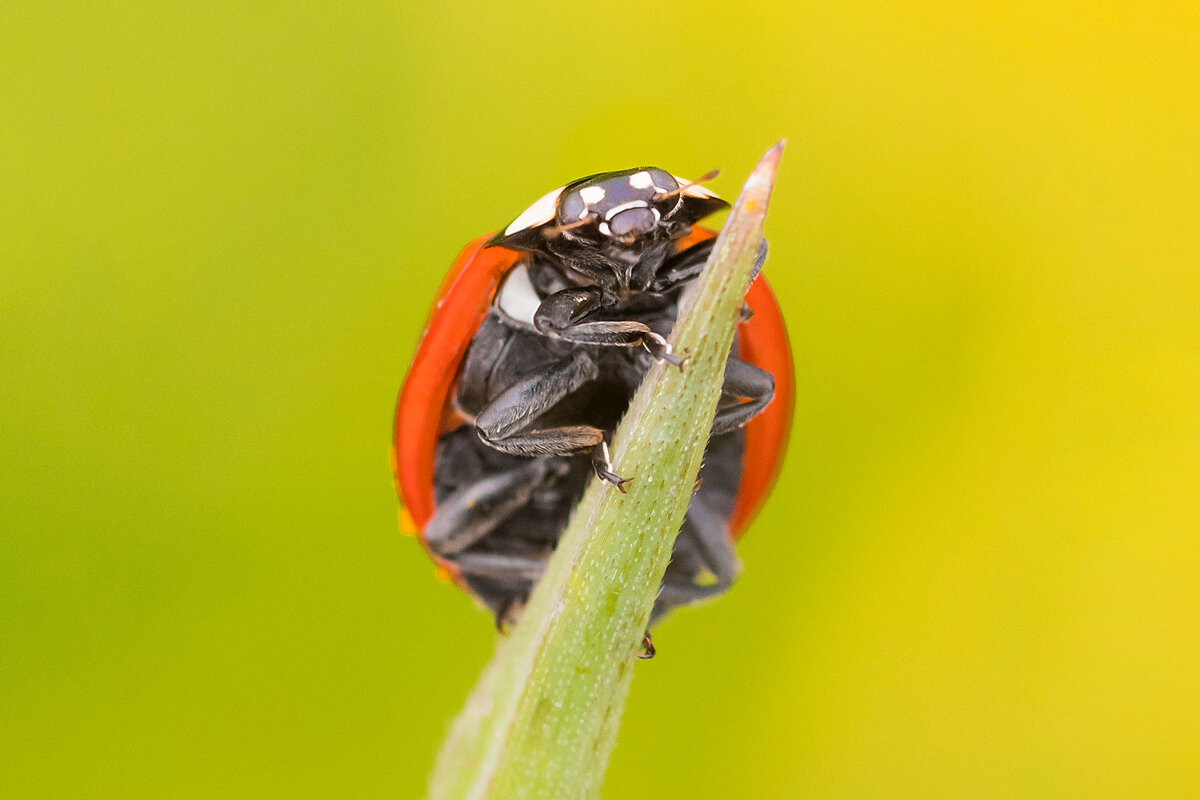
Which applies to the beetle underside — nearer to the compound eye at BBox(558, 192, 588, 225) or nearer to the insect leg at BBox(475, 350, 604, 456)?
the insect leg at BBox(475, 350, 604, 456)

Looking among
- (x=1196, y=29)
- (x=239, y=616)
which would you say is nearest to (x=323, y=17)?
(x=239, y=616)


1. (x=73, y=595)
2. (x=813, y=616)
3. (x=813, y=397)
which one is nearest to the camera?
(x=73, y=595)

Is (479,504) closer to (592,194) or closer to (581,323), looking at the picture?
(581,323)

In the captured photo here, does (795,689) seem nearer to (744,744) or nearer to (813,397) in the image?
(744,744)

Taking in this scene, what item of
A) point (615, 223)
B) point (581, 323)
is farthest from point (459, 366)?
point (615, 223)

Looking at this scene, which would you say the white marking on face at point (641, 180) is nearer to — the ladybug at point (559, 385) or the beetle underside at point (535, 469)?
the ladybug at point (559, 385)

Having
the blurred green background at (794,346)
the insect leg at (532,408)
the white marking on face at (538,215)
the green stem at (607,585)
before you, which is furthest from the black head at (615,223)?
the blurred green background at (794,346)
